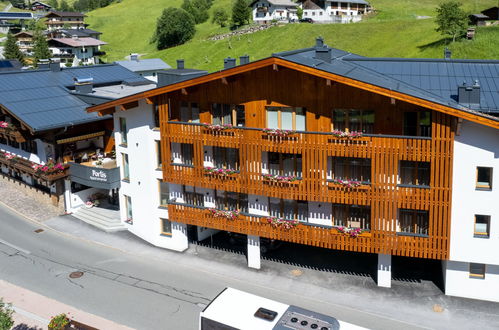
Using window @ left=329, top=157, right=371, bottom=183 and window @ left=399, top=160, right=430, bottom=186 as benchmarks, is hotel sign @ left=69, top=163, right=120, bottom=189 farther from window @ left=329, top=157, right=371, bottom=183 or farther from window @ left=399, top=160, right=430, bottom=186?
window @ left=399, top=160, right=430, bottom=186

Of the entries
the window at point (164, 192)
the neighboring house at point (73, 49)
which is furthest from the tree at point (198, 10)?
the window at point (164, 192)

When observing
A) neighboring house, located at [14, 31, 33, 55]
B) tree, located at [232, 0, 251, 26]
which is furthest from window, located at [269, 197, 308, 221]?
neighboring house, located at [14, 31, 33, 55]

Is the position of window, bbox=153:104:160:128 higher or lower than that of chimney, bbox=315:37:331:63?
lower

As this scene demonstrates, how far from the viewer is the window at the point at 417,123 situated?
22.7 metres

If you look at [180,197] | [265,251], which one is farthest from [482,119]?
[180,197]

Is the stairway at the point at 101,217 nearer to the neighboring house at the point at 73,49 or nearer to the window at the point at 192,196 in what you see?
the window at the point at 192,196

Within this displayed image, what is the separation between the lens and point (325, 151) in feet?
78.1

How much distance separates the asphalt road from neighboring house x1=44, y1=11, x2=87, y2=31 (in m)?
134

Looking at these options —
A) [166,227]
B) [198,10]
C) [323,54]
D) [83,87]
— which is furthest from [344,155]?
[198,10]

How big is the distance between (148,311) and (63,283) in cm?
559

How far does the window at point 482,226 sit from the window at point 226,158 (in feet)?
37.9

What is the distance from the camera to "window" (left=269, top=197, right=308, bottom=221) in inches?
1021

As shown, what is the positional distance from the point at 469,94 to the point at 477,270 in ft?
25.9

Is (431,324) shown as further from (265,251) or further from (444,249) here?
(265,251)
